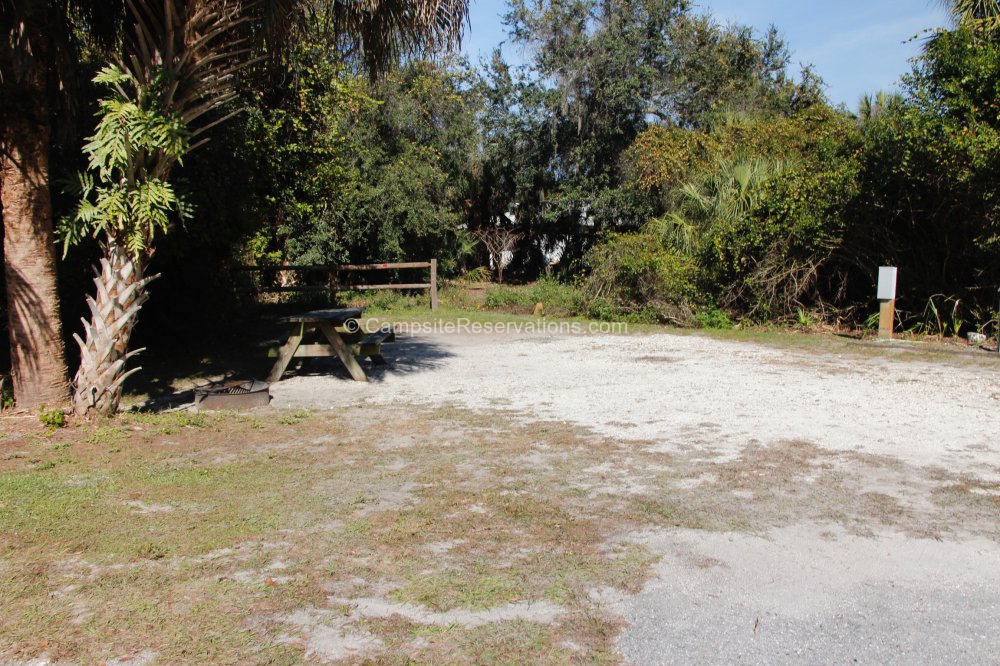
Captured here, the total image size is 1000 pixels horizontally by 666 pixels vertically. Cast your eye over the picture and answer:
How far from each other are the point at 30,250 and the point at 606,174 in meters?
18.8

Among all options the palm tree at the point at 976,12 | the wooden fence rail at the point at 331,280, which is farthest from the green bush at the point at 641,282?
the palm tree at the point at 976,12

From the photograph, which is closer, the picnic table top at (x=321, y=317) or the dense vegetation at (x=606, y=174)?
the picnic table top at (x=321, y=317)

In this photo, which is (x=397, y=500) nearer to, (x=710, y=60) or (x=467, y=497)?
(x=467, y=497)

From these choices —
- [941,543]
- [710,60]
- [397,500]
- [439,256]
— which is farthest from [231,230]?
[710,60]

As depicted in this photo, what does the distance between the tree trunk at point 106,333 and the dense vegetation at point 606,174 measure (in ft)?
0.74

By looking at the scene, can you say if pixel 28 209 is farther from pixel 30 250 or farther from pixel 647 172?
pixel 647 172

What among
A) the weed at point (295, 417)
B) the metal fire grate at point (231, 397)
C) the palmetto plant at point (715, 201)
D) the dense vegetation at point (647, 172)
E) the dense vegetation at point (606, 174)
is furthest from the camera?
the palmetto plant at point (715, 201)

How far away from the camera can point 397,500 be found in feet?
16.3

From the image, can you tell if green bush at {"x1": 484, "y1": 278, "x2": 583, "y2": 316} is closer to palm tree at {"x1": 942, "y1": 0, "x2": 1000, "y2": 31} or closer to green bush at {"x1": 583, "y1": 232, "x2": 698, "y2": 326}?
green bush at {"x1": 583, "y1": 232, "x2": 698, "y2": 326}

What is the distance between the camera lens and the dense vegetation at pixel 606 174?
10.1 metres

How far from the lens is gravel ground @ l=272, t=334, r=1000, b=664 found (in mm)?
3217

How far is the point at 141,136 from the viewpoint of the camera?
6.31 meters

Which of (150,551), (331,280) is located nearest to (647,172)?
Result: (331,280)

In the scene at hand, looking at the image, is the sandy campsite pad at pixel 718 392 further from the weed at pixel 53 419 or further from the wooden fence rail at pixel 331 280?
the wooden fence rail at pixel 331 280
